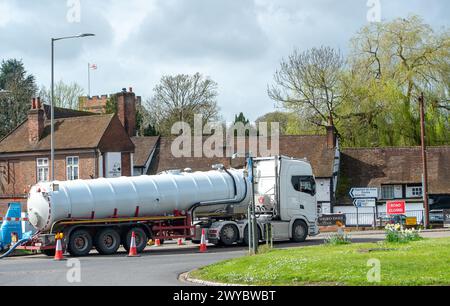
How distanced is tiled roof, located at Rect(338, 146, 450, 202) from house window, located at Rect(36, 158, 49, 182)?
66.5 ft

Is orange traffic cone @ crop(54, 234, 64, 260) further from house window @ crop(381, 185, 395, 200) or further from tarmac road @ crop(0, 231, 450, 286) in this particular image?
house window @ crop(381, 185, 395, 200)

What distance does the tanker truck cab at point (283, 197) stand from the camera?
3397cm

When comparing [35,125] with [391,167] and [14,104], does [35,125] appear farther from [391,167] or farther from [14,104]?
[14,104]

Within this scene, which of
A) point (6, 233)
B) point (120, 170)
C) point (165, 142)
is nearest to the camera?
point (6, 233)

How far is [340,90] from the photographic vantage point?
62.2 metres

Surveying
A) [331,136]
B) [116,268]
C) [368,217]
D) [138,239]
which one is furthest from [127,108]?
[116,268]

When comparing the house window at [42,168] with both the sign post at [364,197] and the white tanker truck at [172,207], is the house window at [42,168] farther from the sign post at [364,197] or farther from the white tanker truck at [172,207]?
the white tanker truck at [172,207]

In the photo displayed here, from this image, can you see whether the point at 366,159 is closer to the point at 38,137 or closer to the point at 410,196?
the point at 410,196

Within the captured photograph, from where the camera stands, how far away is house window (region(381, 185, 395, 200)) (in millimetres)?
57031

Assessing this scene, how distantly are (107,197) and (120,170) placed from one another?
23.5 meters

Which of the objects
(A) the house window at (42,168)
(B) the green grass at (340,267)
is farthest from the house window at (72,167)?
(B) the green grass at (340,267)

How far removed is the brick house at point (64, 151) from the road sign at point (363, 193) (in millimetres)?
14844

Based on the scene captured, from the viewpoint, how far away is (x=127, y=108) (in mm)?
61656
